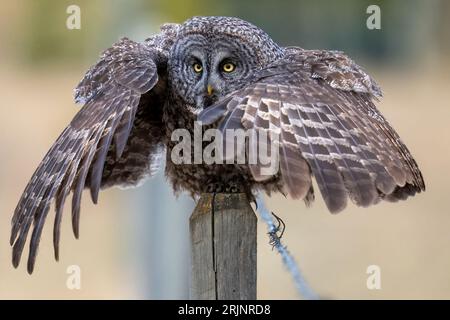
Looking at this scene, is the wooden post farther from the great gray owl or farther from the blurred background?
the blurred background

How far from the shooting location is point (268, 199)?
11.8 meters

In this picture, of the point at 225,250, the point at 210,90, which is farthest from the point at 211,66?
the point at 225,250

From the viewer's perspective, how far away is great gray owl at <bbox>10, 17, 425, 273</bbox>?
4.54 metres

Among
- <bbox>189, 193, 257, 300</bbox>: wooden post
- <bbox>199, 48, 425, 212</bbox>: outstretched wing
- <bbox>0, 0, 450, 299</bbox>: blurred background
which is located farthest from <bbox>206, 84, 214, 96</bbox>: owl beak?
<bbox>0, 0, 450, 299</bbox>: blurred background

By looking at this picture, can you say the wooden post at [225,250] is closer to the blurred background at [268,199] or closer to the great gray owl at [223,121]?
the great gray owl at [223,121]

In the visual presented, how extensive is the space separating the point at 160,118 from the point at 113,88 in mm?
868

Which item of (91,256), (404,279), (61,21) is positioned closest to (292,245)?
(404,279)

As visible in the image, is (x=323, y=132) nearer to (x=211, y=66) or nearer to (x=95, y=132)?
(x=95, y=132)

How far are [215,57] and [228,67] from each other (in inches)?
4.1

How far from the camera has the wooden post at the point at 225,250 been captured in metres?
4.41

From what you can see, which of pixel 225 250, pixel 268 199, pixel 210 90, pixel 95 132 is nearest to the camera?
pixel 225 250

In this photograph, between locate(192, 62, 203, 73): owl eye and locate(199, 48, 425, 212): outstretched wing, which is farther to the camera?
locate(192, 62, 203, 73): owl eye

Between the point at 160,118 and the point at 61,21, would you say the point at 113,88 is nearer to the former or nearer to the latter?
the point at 160,118

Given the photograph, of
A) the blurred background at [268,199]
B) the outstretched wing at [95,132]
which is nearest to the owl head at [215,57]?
the outstretched wing at [95,132]
